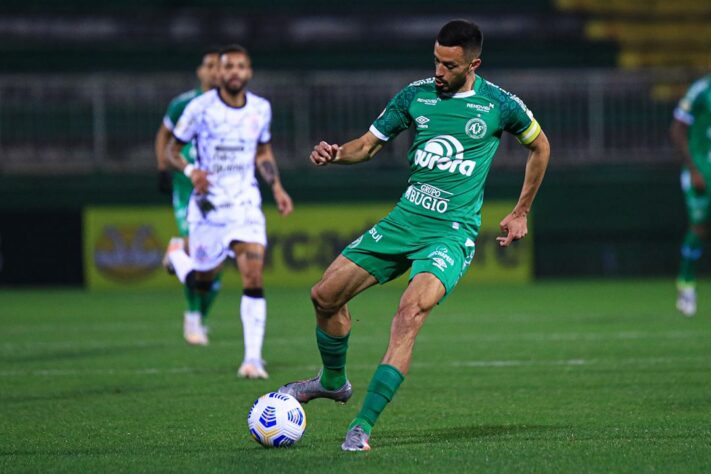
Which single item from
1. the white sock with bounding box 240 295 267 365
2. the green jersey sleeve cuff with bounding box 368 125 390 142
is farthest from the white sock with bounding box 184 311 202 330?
the green jersey sleeve cuff with bounding box 368 125 390 142

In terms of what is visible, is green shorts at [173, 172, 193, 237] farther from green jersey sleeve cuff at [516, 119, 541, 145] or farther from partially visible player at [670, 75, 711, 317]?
green jersey sleeve cuff at [516, 119, 541, 145]

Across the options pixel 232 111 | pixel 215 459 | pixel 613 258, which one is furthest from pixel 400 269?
pixel 613 258

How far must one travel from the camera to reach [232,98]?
9.91 m

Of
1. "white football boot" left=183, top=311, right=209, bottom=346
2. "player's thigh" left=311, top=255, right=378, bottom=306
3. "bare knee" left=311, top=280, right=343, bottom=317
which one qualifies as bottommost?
"white football boot" left=183, top=311, right=209, bottom=346

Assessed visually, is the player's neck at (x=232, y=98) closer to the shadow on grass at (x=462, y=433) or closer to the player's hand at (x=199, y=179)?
the player's hand at (x=199, y=179)

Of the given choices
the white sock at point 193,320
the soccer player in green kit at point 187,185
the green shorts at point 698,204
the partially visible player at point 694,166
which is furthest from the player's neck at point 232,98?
the green shorts at point 698,204

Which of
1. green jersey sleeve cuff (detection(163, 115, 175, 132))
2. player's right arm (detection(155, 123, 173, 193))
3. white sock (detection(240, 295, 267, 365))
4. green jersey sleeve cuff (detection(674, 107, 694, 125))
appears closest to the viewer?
white sock (detection(240, 295, 267, 365))

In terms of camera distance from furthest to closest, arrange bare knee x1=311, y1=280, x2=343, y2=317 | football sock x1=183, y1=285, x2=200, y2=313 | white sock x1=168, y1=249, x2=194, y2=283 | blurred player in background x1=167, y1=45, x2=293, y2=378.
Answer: football sock x1=183, y1=285, x2=200, y2=313 < white sock x1=168, y1=249, x2=194, y2=283 < blurred player in background x1=167, y1=45, x2=293, y2=378 < bare knee x1=311, y1=280, x2=343, y2=317

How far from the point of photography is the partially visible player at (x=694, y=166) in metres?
13.4

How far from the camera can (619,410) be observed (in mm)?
7398

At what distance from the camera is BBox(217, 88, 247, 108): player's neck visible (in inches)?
390

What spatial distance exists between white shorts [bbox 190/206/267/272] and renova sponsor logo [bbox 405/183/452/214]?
3086mm

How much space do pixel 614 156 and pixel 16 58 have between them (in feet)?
32.8

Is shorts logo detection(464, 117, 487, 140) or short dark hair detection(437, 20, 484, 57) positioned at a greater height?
short dark hair detection(437, 20, 484, 57)
